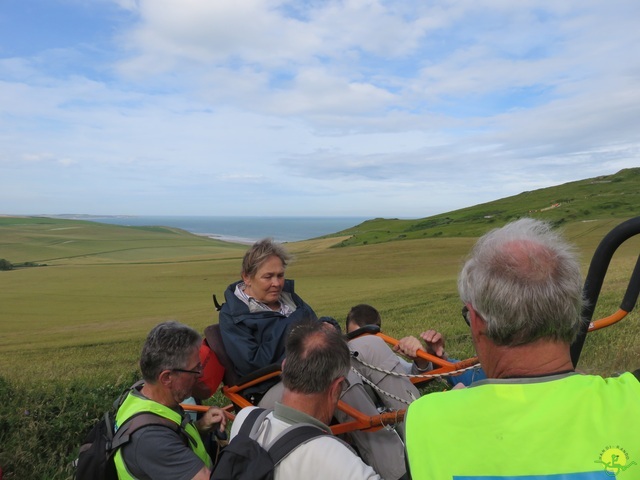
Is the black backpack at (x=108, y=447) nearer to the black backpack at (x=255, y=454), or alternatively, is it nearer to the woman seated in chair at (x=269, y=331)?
the woman seated in chair at (x=269, y=331)

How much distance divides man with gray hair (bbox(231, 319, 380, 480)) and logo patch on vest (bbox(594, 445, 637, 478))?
0.89 m

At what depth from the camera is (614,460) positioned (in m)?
1.25

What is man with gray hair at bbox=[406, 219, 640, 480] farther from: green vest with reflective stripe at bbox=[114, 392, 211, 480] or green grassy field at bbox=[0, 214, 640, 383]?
green vest with reflective stripe at bbox=[114, 392, 211, 480]

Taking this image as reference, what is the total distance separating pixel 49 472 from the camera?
158 inches

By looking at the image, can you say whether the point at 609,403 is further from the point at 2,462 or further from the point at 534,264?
the point at 2,462

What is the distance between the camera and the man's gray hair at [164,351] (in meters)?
2.79

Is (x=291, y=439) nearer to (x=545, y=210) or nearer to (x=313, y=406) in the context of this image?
(x=313, y=406)

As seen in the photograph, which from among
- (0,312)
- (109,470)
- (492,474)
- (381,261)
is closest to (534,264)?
(492,474)

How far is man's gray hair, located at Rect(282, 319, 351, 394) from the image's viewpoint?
2.24 meters

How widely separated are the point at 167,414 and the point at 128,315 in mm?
25384

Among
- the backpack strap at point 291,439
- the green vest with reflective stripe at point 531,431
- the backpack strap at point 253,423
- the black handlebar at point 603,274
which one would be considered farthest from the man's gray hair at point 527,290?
the backpack strap at point 253,423

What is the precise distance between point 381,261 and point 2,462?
38412 millimetres

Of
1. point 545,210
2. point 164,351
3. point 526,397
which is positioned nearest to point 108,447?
point 164,351

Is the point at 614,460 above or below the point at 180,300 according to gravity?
above
